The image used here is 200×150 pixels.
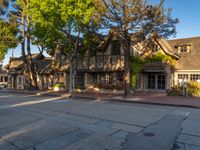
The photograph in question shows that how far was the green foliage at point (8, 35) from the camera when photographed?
25438 millimetres

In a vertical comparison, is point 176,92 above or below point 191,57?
below

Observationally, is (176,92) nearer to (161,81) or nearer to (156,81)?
(161,81)

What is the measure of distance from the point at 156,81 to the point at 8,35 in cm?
1973

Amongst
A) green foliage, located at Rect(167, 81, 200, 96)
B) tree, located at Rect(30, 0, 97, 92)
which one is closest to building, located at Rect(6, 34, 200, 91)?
green foliage, located at Rect(167, 81, 200, 96)

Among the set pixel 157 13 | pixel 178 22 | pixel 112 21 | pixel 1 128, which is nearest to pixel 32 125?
pixel 1 128

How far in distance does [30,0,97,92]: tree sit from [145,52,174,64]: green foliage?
7.96m

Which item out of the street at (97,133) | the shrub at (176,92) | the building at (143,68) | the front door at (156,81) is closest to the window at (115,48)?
the building at (143,68)

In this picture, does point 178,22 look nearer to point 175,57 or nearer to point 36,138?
point 175,57

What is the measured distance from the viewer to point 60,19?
18500 millimetres

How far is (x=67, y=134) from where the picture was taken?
648cm

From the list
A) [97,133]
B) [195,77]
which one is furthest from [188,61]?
[97,133]

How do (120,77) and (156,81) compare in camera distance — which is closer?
(156,81)

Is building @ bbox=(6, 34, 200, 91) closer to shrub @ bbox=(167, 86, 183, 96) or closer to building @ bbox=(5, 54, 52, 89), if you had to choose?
shrub @ bbox=(167, 86, 183, 96)

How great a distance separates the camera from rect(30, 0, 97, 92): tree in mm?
17859
